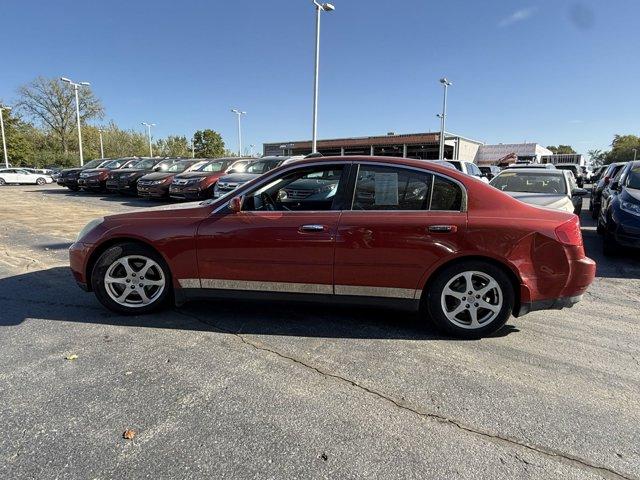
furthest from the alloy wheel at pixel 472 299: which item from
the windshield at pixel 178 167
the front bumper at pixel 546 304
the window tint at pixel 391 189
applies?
the windshield at pixel 178 167

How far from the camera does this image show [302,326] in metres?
4.04

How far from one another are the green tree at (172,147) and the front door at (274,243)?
82.4 metres

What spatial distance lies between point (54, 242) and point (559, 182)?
10.0 m

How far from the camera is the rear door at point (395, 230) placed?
3674mm

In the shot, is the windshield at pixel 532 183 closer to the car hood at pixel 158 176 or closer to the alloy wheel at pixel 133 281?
the alloy wheel at pixel 133 281

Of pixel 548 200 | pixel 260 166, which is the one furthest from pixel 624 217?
pixel 260 166

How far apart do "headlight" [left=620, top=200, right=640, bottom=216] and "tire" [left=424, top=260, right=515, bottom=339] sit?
14.9 feet

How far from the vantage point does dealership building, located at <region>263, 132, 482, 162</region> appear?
49.3 m

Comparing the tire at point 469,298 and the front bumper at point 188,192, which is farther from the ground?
the front bumper at point 188,192

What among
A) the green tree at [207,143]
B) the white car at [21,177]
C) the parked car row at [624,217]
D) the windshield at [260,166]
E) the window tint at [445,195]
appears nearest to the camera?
the window tint at [445,195]

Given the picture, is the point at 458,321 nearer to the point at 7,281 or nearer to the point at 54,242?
the point at 7,281

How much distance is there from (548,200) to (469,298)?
16.7 feet

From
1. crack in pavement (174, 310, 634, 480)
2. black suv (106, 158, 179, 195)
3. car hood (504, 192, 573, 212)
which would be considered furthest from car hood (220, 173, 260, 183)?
crack in pavement (174, 310, 634, 480)

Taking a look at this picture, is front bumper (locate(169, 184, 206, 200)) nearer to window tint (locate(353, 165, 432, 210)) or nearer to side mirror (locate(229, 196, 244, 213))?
side mirror (locate(229, 196, 244, 213))
